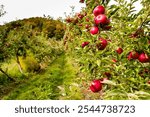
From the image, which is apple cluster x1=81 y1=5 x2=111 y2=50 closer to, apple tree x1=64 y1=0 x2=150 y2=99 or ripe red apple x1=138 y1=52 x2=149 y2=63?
apple tree x1=64 y1=0 x2=150 y2=99

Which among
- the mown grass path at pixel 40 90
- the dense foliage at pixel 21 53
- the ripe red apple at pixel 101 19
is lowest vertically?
the mown grass path at pixel 40 90

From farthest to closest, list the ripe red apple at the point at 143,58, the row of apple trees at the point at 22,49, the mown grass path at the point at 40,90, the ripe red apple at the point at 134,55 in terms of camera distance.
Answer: the row of apple trees at the point at 22,49, the mown grass path at the point at 40,90, the ripe red apple at the point at 134,55, the ripe red apple at the point at 143,58

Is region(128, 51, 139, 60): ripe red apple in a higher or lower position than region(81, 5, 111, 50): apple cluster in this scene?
lower

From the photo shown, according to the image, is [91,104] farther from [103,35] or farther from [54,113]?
[103,35]

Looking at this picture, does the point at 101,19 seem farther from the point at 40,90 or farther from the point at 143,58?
the point at 40,90

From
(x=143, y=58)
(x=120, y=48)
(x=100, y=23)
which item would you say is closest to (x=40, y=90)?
(x=120, y=48)

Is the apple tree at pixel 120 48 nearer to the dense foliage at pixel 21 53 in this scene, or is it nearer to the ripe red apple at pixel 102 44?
the ripe red apple at pixel 102 44

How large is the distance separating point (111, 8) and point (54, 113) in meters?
1.19

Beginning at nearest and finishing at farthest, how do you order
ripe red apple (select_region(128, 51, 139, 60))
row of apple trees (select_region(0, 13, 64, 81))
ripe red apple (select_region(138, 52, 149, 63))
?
1. ripe red apple (select_region(138, 52, 149, 63))
2. ripe red apple (select_region(128, 51, 139, 60))
3. row of apple trees (select_region(0, 13, 64, 81))

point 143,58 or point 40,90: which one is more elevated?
point 143,58

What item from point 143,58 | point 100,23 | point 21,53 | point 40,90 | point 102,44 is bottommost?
point 40,90

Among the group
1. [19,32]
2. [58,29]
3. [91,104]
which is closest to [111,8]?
[91,104]

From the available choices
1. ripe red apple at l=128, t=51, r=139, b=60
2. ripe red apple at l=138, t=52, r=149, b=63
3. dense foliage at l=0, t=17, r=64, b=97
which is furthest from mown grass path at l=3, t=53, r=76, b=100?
ripe red apple at l=138, t=52, r=149, b=63

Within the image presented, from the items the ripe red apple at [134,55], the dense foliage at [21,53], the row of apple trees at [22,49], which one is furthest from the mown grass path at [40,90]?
the ripe red apple at [134,55]
